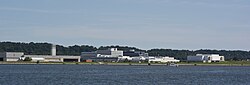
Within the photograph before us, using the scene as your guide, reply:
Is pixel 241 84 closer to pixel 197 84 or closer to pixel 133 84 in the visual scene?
pixel 197 84

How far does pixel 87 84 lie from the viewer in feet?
205

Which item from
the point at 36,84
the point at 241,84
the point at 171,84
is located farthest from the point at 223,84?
the point at 36,84

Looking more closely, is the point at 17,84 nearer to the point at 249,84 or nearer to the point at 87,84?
the point at 87,84

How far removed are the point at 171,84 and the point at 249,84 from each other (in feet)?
30.6

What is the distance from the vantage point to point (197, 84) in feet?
220

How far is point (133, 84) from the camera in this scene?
6391 centimetres

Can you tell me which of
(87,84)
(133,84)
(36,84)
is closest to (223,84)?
(133,84)

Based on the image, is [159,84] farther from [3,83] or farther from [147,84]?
[3,83]

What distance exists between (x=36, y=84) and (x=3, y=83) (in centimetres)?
353

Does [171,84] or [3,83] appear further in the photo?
[171,84]

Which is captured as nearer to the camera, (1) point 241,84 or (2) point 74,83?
(2) point 74,83

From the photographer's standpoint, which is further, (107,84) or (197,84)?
(197,84)

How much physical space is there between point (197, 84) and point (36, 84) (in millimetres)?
18805

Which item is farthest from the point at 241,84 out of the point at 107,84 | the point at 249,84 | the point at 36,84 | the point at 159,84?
the point at 36,84
